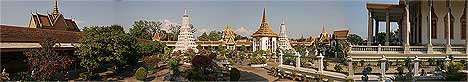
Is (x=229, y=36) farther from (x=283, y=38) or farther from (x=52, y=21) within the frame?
(x=52, y=21)

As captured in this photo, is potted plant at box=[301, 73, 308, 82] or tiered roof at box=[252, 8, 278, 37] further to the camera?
tiered roof at box=[252, 8, 278, 37]

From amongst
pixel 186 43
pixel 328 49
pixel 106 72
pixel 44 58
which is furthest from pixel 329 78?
pixel 186 43

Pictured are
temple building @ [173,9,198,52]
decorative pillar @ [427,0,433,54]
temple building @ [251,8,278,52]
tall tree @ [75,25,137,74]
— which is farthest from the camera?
temple building @ [251,8,278,52]

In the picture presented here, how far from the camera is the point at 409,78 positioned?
11.1 meters

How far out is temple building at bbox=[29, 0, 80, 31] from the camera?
31.4 meters

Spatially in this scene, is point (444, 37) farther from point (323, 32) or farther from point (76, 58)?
point (323, 32)

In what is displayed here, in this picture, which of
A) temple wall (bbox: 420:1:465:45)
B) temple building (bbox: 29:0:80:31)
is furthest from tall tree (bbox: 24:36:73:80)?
temple building (bbox: 29:0:80:31)

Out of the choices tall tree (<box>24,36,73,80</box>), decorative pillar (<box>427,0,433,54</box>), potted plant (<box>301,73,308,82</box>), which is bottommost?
potted plant (<box>301,73,308,82</box>)

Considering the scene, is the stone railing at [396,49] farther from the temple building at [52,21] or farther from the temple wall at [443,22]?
the temple building at [52,21]

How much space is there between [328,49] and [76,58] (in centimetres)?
1314

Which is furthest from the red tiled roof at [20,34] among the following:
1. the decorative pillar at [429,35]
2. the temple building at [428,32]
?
the decorative pillar at [429,35]

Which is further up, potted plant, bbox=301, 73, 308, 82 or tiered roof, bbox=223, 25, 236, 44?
tiered roof, bbox=223, 25, 236, 44

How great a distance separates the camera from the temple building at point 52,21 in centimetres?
3144

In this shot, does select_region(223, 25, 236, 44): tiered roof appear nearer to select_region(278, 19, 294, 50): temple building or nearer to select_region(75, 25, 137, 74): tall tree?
select_region(278, 19, 294, 50): temple building
